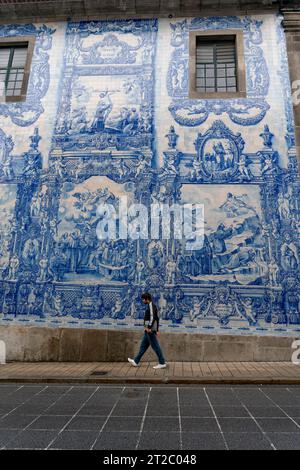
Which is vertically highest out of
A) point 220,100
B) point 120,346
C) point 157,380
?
point 220,100

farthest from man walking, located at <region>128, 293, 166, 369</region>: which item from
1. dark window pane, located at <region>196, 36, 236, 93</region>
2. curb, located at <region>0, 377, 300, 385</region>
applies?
dark window pane, located at <region>196, 36, 236, 93</region>

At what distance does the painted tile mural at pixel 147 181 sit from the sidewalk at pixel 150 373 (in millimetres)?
773

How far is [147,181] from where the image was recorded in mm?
7285

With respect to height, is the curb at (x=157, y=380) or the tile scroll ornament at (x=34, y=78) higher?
the tile scroll ornament at (x=34, y=78)

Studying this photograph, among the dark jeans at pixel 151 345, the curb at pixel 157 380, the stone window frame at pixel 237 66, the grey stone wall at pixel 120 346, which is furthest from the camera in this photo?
the stone window frame at pixel 237 66

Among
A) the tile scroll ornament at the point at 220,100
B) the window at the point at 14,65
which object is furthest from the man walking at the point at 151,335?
the window at the point at 14,65

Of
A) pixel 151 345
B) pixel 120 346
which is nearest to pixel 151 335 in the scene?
pixel 151 345

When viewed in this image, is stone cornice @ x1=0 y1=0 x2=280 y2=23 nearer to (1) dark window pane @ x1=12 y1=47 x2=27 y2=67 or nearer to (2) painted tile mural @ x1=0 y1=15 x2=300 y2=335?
(2) painted tile mural @ x1=0 y1=15 x2=300 y2=335

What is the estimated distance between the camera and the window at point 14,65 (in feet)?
27.9

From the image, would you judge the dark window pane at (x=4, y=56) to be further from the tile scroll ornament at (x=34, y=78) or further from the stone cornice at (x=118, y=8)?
the stone cornice at (x=118, y=8)

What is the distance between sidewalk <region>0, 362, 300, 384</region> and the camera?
506cm

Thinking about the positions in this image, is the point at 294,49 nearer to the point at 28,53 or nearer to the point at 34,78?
the point at 34,78

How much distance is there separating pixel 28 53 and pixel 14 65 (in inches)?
21.4

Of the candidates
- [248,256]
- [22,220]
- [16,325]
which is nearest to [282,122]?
[248,256]
